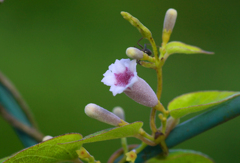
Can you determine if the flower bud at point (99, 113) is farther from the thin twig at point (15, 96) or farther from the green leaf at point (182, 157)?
the thin twig at point (15, 96)

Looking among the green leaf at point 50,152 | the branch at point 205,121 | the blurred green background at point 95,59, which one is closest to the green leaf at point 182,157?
the branch at point 205,121

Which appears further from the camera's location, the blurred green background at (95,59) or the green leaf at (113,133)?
the blurred green background at (95,59)

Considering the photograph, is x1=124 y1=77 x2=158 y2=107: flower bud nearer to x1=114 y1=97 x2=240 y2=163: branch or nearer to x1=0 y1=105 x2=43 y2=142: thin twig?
x1=114 y1=97 x2=240 y2=163: branch

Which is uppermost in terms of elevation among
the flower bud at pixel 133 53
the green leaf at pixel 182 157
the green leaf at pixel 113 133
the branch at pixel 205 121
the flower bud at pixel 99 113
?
the flower bud at pixel 133 53

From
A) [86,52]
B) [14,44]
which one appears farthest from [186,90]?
[14,44]

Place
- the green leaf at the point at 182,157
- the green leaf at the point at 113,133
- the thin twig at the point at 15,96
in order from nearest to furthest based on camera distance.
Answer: the green leaf at the point at 113,133 → the green leaf at the point at 182,157 → the thin twig at the point at 15,96

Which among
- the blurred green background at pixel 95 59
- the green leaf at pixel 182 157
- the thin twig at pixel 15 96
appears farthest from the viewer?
the blurred green background at pixel 95 59

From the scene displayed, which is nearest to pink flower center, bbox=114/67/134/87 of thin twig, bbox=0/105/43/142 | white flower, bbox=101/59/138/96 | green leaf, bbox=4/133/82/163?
white flower, bbox=101/59/138/96
